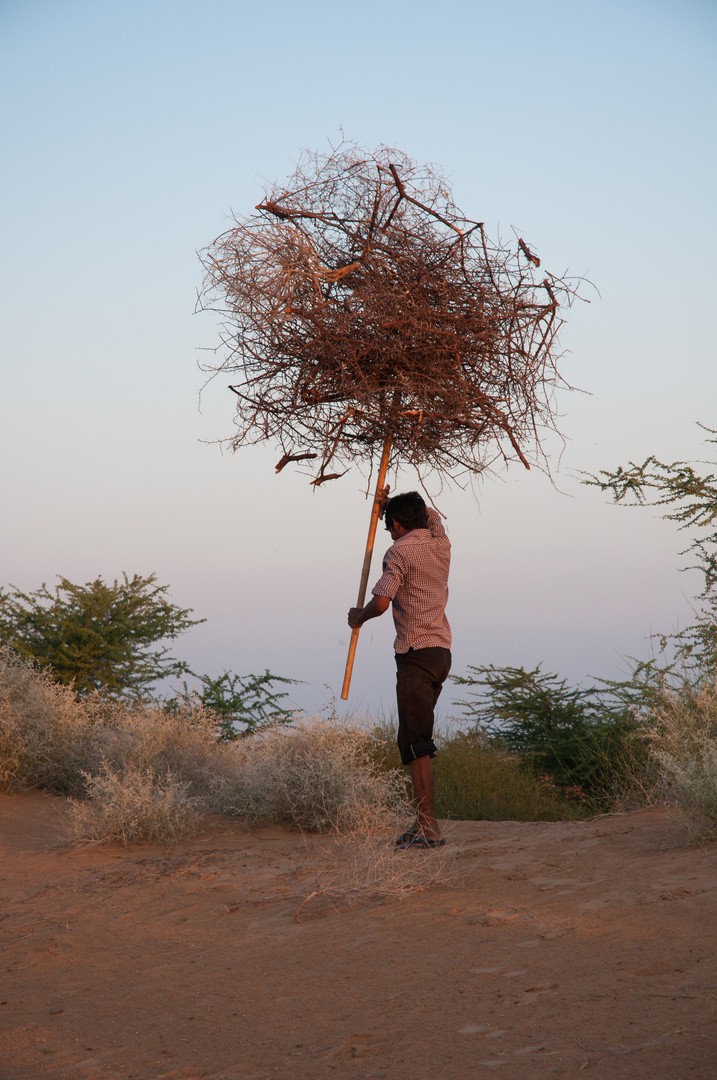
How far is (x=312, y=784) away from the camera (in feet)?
21.2

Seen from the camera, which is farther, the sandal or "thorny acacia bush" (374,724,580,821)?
"thorny acacia bush" (374,724,580,821)

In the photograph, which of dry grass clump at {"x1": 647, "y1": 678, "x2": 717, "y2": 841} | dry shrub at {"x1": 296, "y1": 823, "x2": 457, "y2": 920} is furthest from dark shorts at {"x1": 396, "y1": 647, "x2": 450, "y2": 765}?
dry grass clump at {"x1": 647, "y1": 678, "x2": 717, "y2": 841}

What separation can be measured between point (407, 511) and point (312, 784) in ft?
7.68

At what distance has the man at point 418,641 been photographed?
521cm

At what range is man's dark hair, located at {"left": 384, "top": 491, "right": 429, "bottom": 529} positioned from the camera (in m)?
5.47

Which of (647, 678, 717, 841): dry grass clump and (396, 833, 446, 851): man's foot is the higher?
(647, 678, 717, 841): dry grass clump

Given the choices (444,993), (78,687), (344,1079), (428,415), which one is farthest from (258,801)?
(78,687)

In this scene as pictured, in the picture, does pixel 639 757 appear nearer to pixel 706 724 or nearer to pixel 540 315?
pixel 706 724

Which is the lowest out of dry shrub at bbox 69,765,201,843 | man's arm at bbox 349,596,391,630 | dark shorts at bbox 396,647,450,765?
dry shrub at bbox 69,765,201,843

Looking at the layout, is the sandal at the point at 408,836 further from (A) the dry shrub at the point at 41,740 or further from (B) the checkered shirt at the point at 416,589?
(A) the dry shrub at the point at 41,740

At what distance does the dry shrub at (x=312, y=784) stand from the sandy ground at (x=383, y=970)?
0.82m

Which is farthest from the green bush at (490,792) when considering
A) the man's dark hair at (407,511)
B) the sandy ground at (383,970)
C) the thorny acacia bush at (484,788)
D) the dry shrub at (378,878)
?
the man's dark hair at (407,511)

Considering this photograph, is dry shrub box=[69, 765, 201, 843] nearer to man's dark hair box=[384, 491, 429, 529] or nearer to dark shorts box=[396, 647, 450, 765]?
dark shorts box=[396, 647, 450, 765]

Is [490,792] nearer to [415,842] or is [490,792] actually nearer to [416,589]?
[415,842]
